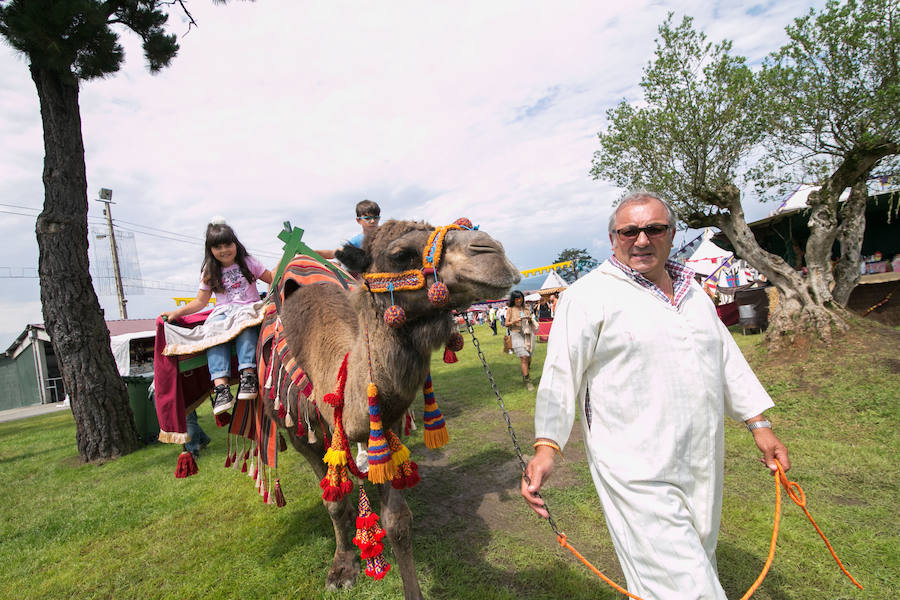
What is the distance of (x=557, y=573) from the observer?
10.5 ft

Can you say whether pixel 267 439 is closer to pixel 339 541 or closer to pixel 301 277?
pixel 339 541

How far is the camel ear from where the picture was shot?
2514mm

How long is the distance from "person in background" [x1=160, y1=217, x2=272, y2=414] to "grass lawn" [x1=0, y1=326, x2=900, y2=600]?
4.98ft

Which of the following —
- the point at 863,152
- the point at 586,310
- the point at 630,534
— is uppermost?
the point at 863,152

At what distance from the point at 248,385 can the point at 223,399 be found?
22 centimetres

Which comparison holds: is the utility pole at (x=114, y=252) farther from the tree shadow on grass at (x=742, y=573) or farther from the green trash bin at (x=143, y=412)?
the tree shadow on grass at (x=742, y=573)

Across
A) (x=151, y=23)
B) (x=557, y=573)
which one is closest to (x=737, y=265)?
(x=557, y=573)

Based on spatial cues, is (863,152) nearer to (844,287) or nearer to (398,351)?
(844,287)

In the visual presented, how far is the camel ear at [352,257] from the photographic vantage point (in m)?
2.51

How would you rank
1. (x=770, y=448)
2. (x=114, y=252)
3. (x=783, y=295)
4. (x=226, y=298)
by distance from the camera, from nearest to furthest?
(x=770, y=448), (x=226, y=298), (x=783, y=295), (x=114, y=252)

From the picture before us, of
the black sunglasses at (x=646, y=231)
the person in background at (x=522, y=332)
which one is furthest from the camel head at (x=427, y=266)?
the person in background at (x=522, y=332)

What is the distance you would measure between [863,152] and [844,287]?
2640mm

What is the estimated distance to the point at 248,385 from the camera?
374cm

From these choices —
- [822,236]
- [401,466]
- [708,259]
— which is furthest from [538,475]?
[708,259]
